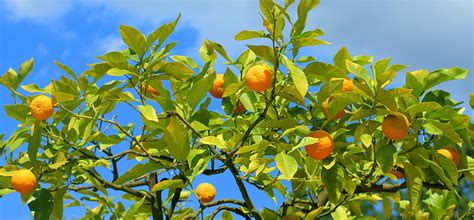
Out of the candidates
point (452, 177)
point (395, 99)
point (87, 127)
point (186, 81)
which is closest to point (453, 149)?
point (452, 177)

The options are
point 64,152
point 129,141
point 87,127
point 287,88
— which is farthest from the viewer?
point 129,141

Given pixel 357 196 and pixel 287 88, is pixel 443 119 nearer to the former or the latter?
pixel 287 88

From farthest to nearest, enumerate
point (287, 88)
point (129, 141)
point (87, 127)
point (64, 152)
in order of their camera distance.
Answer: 1. point (129, 141)
2. point (64, 152)
3. point (87, 127)
4. point (287, 88)

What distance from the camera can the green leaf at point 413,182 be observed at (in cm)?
186

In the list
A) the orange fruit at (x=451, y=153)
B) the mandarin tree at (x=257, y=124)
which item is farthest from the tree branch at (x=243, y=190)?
the orange fruit at (x=451, y=153)

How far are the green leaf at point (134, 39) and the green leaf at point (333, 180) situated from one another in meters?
0.62

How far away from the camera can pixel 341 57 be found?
188 cm

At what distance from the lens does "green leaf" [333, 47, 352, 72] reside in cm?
187

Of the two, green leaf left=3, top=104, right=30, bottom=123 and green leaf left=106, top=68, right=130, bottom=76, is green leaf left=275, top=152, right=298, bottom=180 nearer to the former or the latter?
green leaf left=106, top=68, right=130, bottom=76

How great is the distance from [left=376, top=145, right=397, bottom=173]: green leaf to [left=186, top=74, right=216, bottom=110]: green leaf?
512mm

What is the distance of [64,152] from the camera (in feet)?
7.06

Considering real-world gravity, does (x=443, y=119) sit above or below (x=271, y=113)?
below

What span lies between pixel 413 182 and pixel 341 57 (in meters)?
0.42

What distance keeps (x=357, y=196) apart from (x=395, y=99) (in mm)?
767
